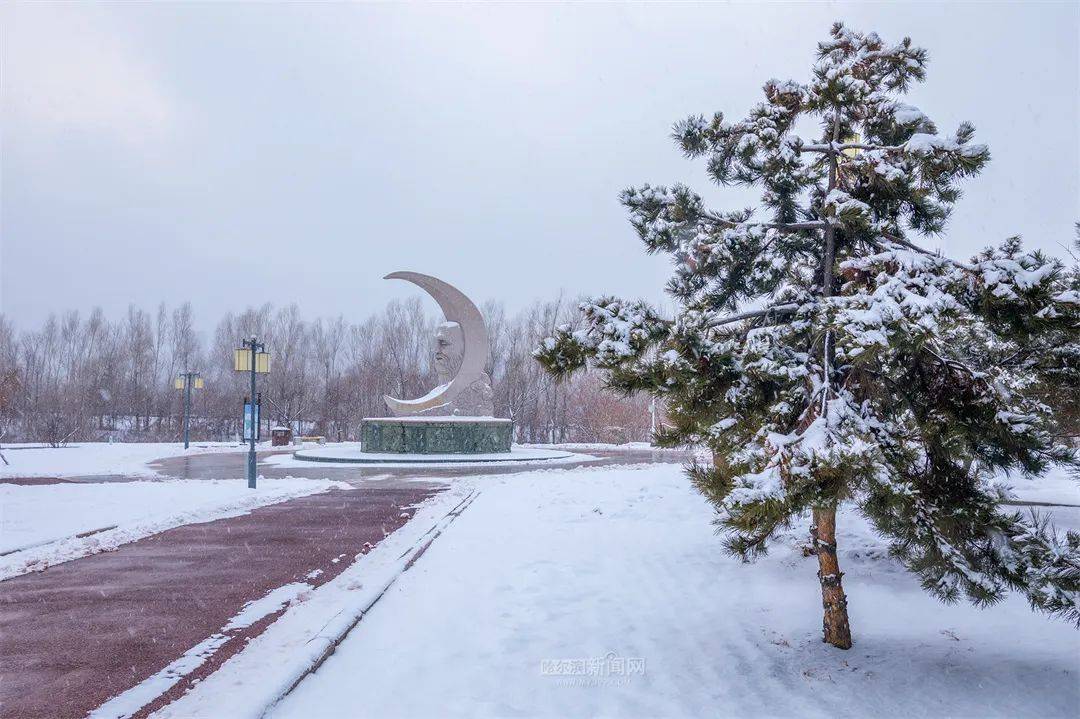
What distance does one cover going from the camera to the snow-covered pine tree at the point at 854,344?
3.09m

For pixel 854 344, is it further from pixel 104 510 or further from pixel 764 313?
pixel 104 510

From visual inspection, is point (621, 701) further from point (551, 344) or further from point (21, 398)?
point (21, 398)

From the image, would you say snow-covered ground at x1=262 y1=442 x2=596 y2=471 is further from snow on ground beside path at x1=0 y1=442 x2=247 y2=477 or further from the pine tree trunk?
the pine tree trunk

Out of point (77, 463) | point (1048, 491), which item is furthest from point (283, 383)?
point (1048, 491)

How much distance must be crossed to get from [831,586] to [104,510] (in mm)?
10272

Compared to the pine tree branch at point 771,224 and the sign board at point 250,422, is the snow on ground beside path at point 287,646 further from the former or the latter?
the sign board at point 250,422

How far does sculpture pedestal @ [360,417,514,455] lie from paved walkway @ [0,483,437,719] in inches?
457

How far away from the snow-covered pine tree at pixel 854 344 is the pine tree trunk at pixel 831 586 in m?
0.01

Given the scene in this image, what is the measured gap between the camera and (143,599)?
5.42m

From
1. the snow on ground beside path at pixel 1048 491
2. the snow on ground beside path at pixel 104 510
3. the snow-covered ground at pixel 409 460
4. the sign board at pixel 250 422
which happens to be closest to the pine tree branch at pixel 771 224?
the snow on ground beside path at pixel 104 510

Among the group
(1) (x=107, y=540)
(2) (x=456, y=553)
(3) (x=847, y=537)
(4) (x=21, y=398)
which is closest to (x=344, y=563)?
(2) (x=456, y=553)

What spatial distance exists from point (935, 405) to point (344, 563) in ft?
18.3

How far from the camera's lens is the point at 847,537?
6910 mm

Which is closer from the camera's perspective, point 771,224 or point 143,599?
point 771,224
